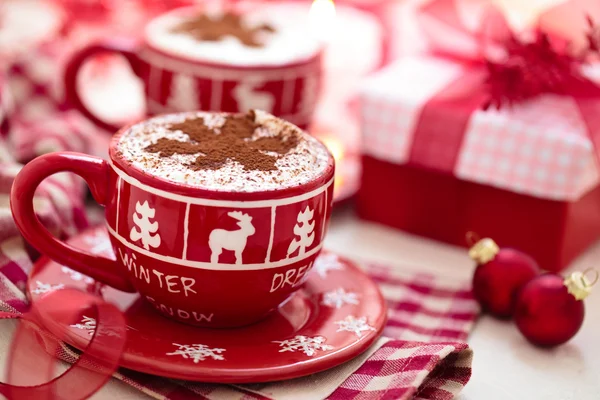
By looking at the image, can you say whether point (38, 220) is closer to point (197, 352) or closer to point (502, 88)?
point (197, 352)

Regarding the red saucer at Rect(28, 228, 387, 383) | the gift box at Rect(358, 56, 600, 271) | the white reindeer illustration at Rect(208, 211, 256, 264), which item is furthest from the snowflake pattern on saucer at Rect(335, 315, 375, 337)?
the gift box at Rect(358, 56, 600, 271)

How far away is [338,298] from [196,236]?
15 centimetres

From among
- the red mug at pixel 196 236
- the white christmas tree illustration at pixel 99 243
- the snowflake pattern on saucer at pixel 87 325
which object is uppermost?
the red mug at pixel 196 236

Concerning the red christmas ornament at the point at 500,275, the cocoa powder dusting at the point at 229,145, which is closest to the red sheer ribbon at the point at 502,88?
the red christmas ornament at the point at 500,275

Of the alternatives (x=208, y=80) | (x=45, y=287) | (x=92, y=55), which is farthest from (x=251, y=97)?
(x=45, y=287)

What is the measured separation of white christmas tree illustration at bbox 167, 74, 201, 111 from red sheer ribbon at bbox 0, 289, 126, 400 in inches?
10.4

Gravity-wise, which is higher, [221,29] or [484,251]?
[221,29]

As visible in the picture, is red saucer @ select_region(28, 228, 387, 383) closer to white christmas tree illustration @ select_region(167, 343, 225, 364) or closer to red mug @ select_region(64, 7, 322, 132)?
white christmas tree illustration @ select_region(167, 343, 225, 364)

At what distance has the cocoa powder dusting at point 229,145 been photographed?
0.49 meters

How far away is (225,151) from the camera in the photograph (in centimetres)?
50

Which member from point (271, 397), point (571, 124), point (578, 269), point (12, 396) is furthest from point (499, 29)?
point (12, 396)

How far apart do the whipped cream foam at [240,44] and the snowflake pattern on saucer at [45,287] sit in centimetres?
25

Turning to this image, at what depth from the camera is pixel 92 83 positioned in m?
0.94

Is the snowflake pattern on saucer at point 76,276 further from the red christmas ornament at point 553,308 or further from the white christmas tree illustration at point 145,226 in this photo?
the red christmas ornament at point 553,308
